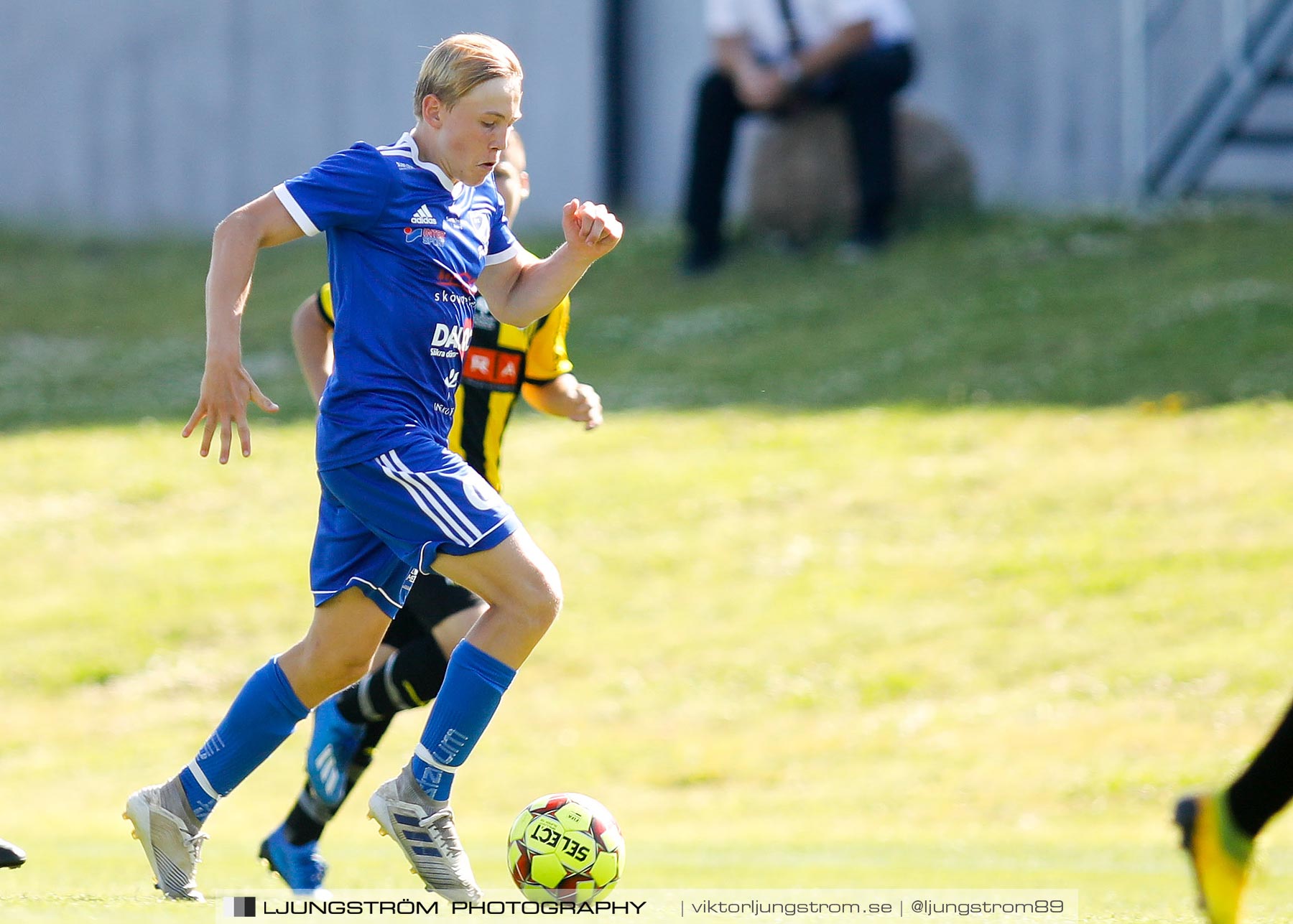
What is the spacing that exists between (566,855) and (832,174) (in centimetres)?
1161

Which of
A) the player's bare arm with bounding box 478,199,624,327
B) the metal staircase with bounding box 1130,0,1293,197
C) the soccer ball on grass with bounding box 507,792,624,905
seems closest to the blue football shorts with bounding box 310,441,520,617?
the player's bare arm with bounding box 478,199,624,327

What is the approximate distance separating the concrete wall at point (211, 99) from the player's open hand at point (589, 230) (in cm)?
1438

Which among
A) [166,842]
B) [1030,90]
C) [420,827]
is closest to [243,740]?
[166,842]

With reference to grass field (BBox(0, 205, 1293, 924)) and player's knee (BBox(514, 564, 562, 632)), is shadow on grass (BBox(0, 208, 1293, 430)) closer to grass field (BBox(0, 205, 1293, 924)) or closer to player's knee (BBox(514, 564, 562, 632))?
grass field (BBox(0, 205, 1293, 924))

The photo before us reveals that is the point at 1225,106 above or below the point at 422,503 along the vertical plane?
below

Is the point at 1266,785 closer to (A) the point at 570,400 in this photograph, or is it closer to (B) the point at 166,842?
(A) the point at 570,400

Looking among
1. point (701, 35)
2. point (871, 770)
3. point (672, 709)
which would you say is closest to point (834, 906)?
point (871, 770)

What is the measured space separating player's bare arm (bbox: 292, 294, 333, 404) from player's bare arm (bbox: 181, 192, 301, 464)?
99 cm

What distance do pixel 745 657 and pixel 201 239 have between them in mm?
11604

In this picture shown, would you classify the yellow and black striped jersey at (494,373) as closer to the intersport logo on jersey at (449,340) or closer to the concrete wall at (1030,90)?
the intersport logo on jersey at (449,340)

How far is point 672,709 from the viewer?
9.68 metres

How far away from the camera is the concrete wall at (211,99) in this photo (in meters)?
18.7

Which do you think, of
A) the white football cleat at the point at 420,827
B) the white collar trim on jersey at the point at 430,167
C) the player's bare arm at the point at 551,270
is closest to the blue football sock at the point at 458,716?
the white football cleat at the point at 420,827

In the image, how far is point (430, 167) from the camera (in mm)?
4336
